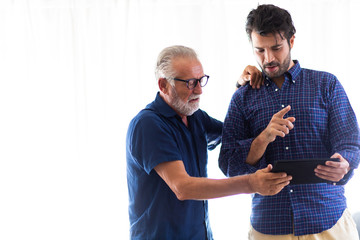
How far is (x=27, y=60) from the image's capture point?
8.73 feet

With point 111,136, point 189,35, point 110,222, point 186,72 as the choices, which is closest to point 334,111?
point 186,72

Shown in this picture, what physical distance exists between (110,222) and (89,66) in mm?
1053

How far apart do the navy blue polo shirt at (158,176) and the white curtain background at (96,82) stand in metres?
0.84

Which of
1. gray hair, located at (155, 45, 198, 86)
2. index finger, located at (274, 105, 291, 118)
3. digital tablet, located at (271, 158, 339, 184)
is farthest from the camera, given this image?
gray hair, located at (155, 45, 198, 86)

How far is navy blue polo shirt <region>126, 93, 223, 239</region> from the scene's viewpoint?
1.67 meters

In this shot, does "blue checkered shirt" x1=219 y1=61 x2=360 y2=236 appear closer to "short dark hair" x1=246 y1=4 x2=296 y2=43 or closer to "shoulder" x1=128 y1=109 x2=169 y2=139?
"short dark hair" x1=246 y1=4 x2=296 y2=43

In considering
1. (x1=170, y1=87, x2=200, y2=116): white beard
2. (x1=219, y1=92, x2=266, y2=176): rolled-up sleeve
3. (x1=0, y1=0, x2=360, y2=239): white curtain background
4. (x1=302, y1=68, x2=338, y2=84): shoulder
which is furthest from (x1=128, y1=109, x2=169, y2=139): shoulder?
(x1=0, y1=0, x2=360, y2=239): white curtain background

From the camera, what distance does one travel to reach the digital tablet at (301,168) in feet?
4.77

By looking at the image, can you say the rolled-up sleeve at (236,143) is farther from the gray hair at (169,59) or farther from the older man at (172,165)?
the gray hair at (169,59)

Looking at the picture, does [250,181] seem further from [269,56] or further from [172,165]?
[269,56]

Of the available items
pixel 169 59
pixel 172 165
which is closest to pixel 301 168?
pixel 172 165

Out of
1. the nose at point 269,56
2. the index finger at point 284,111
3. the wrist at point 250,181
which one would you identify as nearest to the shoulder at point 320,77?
the nose at point 269,56

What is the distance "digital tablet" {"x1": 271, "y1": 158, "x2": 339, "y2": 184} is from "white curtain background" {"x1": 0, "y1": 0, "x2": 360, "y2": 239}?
1.14m

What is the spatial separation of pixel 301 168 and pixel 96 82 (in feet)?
5.23
